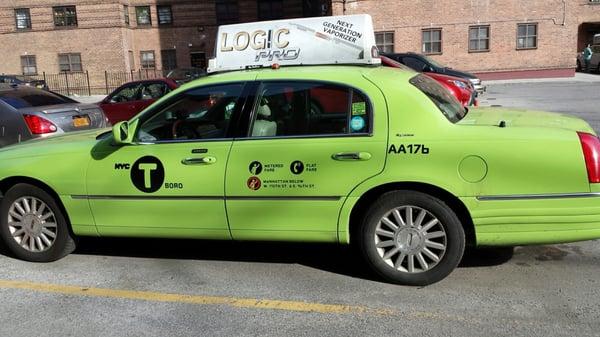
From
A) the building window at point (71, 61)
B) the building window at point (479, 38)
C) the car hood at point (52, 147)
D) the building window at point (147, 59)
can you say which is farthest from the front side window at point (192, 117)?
the building window at point (147, 59)

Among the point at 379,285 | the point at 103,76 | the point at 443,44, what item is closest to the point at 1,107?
the point at 379,285

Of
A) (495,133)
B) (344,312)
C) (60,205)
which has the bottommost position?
(344,312)

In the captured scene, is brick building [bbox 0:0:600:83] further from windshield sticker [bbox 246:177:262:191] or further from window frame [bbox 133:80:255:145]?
windshield sticker [bbox 246:177:262:191]

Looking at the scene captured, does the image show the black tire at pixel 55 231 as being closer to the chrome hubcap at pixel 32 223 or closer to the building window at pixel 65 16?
the chrome hubcap at pixel 32 223

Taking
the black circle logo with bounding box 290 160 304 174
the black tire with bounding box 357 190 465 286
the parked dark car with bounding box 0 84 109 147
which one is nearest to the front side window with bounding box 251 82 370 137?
the black circle logo with bounding box 290 160 304 174

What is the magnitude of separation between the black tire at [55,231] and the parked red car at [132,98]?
8.69m

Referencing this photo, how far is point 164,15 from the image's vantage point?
35.4 m

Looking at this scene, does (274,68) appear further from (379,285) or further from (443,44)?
(443,44)

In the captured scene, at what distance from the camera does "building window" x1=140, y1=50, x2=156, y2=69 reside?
3575 cm

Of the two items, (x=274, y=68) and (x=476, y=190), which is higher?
(x=274, y=68)

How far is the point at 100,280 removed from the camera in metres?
4.55

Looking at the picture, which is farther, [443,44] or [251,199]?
[443,44]

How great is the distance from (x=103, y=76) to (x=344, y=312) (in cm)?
3346

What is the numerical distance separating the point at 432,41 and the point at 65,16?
22.0m
